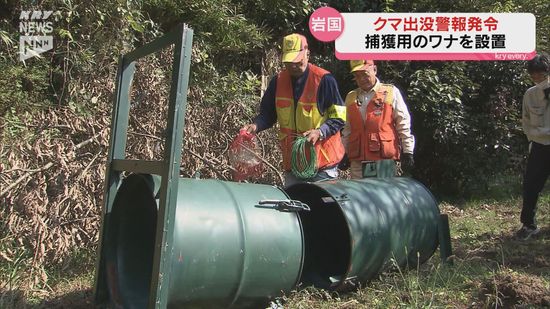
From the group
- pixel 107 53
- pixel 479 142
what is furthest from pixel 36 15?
pixel 479 142

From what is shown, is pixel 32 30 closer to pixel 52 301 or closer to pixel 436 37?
pixel 52 301

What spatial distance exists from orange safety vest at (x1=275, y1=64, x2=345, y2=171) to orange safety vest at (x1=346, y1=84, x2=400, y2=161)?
0.37m

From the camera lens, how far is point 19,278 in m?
3.48

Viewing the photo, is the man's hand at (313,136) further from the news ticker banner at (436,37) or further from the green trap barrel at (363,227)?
the news ticker banner at (436,37)

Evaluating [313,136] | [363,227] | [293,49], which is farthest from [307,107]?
[363,227]

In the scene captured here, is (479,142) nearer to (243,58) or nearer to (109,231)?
(243,58)

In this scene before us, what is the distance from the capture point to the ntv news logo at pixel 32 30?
5.43 meters

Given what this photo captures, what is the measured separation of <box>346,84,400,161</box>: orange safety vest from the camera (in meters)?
4.20

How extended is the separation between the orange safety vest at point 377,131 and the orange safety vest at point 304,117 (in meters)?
0.37

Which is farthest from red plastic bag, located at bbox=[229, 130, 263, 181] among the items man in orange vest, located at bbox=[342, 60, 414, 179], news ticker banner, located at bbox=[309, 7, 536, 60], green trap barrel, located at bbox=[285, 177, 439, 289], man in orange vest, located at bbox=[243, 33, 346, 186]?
news ticker banner, located at bbox=[309, 7, 536, 60]

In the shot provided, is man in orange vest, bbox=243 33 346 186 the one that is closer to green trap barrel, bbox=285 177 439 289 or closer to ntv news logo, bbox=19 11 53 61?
green trap barrel, bbox=285 177 439 289

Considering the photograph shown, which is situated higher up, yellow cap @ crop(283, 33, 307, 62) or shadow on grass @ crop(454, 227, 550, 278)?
yellow cap @ crop(283, 33, 307, 62)

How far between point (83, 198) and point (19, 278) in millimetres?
767

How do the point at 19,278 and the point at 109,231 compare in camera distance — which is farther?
the point at 19,278
